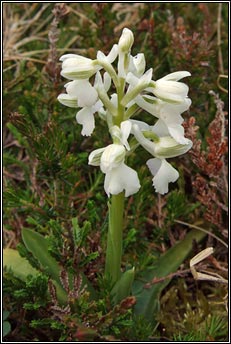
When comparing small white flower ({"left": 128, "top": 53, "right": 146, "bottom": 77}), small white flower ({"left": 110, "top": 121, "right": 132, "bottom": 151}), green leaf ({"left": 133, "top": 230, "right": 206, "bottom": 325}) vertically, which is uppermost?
small white flower ({"left": 128, "top": 53, "right": 146, "bottom": 77})

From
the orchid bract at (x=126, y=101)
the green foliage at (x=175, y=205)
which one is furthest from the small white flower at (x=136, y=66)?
the green foliage at (x=175, y=205)

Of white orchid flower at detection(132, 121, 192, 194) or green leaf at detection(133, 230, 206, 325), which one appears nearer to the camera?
white orchid flower at detection(132, 121, 192, 194)

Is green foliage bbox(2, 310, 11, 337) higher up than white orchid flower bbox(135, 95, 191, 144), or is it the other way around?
white orchid flower bbox(135, 95, 191, 144)

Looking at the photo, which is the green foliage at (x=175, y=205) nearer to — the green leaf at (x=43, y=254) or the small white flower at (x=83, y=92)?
the green leaf at (x=43, y=254)

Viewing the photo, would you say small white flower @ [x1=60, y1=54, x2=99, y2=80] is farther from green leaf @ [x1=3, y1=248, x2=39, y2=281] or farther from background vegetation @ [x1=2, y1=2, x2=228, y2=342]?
green leaf @ [x1=3, y1=248, x2=39, y2=281]

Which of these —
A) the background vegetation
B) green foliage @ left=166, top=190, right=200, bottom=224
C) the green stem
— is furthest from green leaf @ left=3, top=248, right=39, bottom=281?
green foliage @ left=166, top=190, right=200, bottom=224

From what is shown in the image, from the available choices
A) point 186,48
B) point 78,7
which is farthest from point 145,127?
point 78,7
